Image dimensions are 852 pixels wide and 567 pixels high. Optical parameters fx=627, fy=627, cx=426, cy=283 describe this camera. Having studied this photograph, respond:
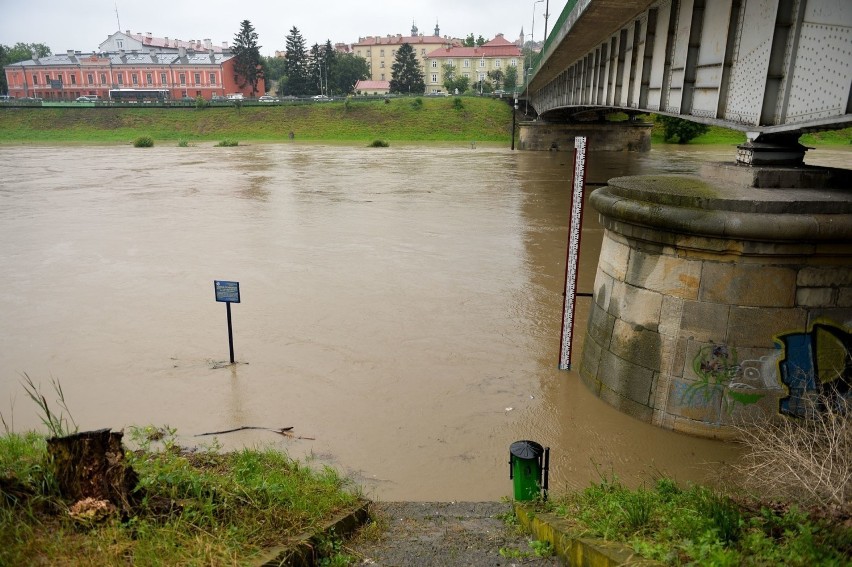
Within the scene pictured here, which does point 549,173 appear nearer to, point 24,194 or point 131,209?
point 131,209

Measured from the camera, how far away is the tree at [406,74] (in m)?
99.9

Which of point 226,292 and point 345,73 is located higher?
point 345,73

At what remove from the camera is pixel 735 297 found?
6.60m

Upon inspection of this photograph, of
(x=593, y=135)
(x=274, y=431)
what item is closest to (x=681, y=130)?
(x=593, y=135)

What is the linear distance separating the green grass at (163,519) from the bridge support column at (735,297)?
169 inches

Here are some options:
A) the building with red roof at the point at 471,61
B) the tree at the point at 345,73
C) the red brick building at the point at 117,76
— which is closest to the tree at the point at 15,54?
the red brick building at the point at 117,76

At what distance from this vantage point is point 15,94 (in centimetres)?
10050

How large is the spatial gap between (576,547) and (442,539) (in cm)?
111

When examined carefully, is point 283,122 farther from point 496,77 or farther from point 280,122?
point 496,77

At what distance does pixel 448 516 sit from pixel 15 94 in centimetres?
12034

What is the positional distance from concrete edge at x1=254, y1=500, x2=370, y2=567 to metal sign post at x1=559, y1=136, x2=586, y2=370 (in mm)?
5313

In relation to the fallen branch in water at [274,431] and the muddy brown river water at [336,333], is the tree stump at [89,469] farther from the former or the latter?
the fallen branch in water at [274,431]

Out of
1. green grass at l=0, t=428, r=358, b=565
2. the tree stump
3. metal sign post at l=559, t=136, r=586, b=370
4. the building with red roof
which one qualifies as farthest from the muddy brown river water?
the building with red roof

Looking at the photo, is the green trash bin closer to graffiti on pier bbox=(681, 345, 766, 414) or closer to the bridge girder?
graffiti on pier bbox=(681, 345, 766, 414)
